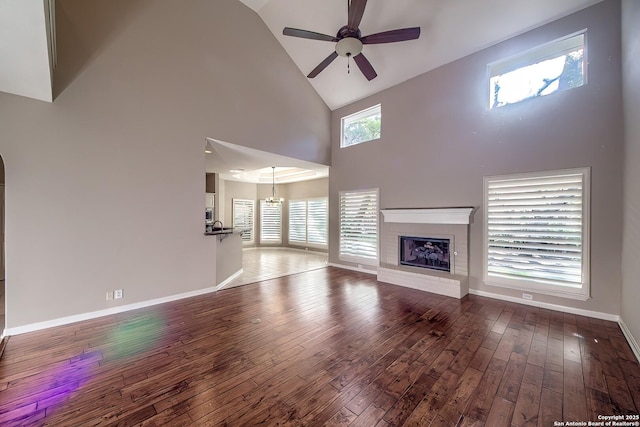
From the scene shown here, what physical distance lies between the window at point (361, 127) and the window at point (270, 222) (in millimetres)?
4812

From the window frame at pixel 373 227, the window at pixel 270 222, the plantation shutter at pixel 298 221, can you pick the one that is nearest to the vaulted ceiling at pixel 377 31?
the window frame at pixel 373 227

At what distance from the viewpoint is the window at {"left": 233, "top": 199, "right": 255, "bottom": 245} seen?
954 cm

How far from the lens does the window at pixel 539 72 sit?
3.51 meters

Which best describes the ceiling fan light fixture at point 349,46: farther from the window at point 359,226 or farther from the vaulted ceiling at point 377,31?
the window at point 359,226

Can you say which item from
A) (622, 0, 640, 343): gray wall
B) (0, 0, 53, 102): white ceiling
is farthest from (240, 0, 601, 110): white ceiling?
(0, 0, 53, 102): white ceiling

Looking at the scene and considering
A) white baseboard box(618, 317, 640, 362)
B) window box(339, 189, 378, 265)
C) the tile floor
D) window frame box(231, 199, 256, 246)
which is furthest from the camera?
window frame box(231, 199, 256, 246)

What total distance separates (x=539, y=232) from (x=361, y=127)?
13.8ft

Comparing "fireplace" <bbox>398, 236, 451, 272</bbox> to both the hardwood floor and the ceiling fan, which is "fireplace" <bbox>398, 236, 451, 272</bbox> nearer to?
the hardwood floor

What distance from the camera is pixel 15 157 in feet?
9.27

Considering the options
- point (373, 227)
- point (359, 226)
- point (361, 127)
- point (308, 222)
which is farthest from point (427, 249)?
point (308, 222)

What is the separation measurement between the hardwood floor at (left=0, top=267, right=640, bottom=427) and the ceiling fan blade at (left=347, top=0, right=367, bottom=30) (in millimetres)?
3918

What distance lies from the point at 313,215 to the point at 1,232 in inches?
294

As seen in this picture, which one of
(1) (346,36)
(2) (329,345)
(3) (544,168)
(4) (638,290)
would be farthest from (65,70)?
(4) (638,290)

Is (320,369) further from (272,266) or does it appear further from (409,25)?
(409,25)
